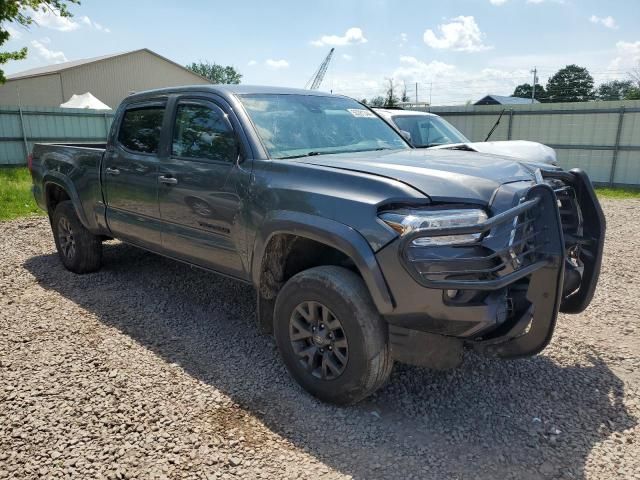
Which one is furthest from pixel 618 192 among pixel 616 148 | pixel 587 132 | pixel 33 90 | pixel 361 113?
pixel 33 90

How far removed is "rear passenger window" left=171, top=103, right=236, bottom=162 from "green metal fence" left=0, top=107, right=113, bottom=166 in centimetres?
1227

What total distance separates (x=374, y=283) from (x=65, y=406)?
203cm

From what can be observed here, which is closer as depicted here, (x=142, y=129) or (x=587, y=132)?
(x=142, y=129)

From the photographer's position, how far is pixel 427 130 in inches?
329

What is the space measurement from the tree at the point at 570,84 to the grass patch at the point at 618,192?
151ft

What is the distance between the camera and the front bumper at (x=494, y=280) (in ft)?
8.21

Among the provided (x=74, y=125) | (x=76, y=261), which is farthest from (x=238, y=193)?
(x=74, y=125)

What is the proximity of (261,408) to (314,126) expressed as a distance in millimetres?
2082

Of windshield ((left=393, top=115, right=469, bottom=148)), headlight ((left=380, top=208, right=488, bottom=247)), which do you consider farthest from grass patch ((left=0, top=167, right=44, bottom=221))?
headlight ((left=380, top=208, right=488, bottom=247))

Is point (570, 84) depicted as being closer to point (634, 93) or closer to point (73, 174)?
point (634, 93)

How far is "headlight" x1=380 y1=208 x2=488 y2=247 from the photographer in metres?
2.55

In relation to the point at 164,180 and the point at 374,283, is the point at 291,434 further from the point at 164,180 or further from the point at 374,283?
the point at 164,180

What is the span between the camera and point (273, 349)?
12.7 feet

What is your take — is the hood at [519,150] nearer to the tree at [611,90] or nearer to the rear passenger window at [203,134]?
the rear passenger window at [203,134]
